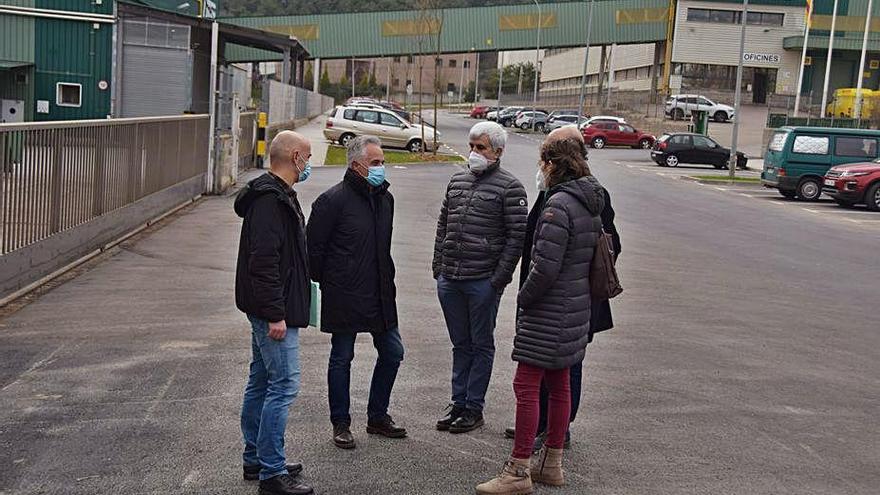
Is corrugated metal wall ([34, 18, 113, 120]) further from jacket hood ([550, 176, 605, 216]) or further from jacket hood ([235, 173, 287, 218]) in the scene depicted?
jacket hood ([550, 176, 605, 216])

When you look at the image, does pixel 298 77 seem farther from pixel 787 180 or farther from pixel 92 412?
pixel 92 412

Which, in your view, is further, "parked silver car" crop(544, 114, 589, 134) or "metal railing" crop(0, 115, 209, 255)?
"parked silver car" crop(544, 114, 589, 134)

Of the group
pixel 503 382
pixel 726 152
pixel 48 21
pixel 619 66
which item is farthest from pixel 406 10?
pixel 503 382

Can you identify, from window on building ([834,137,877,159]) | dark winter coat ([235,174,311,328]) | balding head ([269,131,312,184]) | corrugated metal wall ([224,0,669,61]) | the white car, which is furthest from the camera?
corrugated metal wall ([224,0,669,61])

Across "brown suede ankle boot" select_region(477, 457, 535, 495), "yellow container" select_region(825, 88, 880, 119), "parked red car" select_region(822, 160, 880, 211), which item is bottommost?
"brown suede ankle boot" select_region(477, 457, 535, 495)

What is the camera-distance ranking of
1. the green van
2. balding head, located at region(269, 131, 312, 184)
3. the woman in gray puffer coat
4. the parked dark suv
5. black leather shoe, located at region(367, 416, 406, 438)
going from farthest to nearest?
the parked dark suv < the green van < black leather shoe, located at region(367, 416, 406, 438) < the woman in gray puffer coat < balding head, located at region(269, 131, 312, 184)

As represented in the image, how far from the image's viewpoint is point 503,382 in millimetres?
7348

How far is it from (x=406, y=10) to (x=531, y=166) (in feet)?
135

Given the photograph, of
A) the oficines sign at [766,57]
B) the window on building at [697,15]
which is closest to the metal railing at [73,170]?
the window on building at [697,15]

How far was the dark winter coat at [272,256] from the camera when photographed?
4.86 m

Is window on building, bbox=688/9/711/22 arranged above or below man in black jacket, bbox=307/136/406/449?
above

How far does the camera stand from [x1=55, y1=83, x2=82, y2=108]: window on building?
31.3 meters

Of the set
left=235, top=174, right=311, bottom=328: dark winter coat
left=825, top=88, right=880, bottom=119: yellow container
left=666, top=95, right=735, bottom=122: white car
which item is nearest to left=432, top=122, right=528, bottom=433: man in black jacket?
left=235, top=174, right=311, bottom=328: dark winter coat

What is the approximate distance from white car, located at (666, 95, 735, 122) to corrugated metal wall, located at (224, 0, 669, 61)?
9.34 metres
